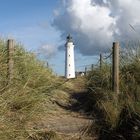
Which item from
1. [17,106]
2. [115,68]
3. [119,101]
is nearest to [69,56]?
[115,68]

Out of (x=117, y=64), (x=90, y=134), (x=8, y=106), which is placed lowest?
(x=90, y=134)

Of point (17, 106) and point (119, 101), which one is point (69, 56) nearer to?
point (119, 101)

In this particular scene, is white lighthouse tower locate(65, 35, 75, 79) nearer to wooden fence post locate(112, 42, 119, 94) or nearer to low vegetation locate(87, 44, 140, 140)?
low vegetation locate(87, 44, 140, 140)

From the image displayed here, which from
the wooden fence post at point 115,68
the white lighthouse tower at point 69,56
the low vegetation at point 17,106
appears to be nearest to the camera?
the low vegetation at point 17,106

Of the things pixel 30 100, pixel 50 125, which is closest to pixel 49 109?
pixel 50 125

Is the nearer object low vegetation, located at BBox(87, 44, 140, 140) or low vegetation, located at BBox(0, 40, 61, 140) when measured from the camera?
low vegetation, located at BBox(0, 40, 61, 140)

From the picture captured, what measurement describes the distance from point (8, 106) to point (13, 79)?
0.91m

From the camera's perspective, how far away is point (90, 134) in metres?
10.2

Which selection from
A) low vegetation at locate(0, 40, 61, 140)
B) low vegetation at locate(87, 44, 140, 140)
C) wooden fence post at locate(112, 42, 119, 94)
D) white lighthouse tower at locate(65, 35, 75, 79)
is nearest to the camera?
low vegetation at locate(0, 40, 61, 140)

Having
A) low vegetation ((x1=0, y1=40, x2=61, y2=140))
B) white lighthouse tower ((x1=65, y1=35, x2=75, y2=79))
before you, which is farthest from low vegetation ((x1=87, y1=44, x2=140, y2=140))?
white lighthouse tower ((x1=65, y1=35, x2=75, y2=79))

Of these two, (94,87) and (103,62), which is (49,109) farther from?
(103,62)

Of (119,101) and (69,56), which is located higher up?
(69,56)

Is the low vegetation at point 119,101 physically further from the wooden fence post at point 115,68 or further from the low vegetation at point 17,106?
the low vegetation at point 17,106

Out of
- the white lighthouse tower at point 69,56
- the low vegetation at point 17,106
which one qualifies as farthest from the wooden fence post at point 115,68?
the white lighthouse tower at point 69,56
